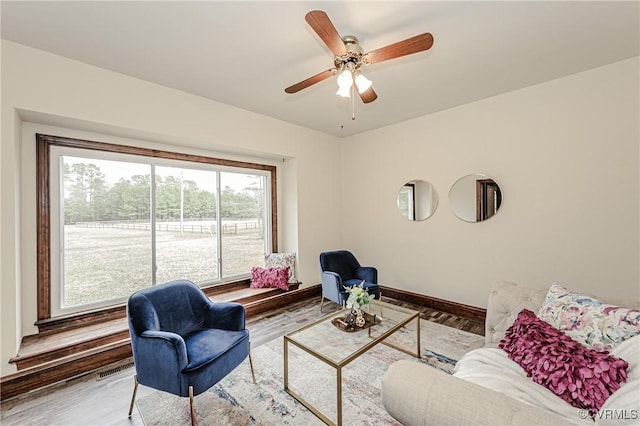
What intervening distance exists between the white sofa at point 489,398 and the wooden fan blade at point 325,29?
1741 mm

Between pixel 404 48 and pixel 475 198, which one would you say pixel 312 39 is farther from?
pixel 475 198

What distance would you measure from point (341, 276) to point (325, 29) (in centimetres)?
304

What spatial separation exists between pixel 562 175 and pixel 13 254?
500 centimetres

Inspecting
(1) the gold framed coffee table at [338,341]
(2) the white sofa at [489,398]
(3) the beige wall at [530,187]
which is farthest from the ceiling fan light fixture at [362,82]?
(3) the beige wall at [530,187]

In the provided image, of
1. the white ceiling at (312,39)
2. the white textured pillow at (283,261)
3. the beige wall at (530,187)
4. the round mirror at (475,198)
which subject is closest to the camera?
the white ceiling at (312,39)

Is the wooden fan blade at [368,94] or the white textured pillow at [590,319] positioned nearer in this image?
the white textured pillow at [590,319]

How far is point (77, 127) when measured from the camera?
2.56 m

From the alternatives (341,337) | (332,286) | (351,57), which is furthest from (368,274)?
(351,57)

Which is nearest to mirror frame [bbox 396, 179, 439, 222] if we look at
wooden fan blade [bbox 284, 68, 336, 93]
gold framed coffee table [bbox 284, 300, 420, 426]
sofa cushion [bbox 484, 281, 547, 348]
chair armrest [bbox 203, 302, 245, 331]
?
gold framed coffee table [bbox 284, 300, 420, 426]

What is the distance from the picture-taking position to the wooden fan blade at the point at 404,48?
60.9 inches

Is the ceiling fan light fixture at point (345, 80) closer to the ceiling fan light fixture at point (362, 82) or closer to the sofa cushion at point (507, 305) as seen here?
the ceiling fan light fixture at point (362, 82)

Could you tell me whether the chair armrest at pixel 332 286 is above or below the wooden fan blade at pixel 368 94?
below

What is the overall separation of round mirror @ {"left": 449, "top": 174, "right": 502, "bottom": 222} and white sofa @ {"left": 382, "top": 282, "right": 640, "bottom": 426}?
2147 millimetres

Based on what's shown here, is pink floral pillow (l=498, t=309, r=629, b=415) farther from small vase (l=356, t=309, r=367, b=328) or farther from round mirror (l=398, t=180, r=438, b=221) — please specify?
round mirror (l=398, t=180, r=438, b=221)
